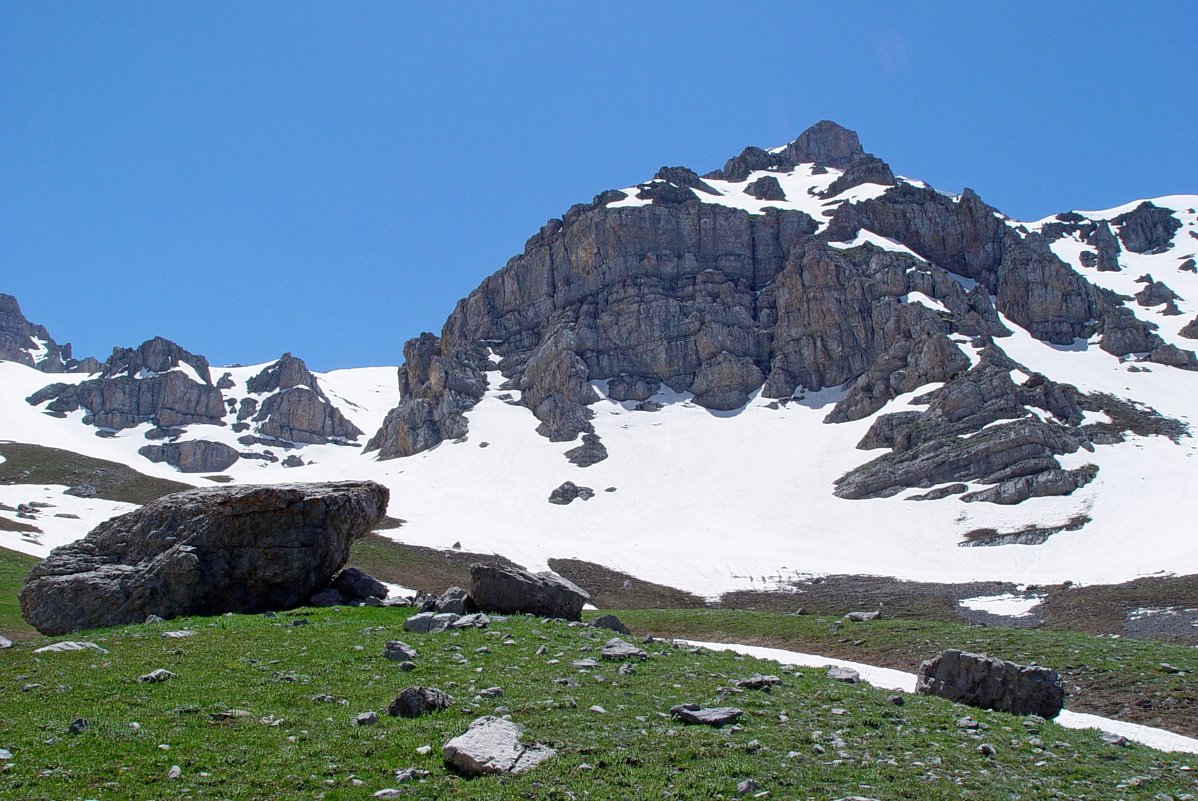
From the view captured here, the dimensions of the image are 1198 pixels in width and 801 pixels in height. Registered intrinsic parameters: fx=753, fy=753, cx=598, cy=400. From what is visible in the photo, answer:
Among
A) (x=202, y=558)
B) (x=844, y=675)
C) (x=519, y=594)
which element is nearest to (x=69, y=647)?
(x=202, y=558)

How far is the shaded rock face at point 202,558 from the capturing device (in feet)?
87.8

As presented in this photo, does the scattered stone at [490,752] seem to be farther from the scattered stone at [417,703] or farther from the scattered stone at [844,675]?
the scattered stone at [844,675]

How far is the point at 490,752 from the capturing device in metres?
10.4

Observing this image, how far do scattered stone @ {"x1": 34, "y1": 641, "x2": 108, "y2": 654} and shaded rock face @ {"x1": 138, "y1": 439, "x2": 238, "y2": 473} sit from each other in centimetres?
16804

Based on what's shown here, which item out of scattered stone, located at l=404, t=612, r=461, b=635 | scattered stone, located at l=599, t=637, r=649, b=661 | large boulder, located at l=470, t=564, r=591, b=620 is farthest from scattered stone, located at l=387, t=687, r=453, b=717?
large boulder, located at l=470, t=564, r=591, b=620

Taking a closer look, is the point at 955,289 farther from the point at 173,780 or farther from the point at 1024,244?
the point at 173,780

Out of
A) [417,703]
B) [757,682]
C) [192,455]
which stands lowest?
[757,682]

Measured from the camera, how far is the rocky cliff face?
4852 inches

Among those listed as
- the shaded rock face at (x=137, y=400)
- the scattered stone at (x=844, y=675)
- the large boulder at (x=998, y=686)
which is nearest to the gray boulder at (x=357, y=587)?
the scattered stone at (x=844, y=675)

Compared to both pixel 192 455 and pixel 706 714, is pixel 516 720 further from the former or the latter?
pixel 192 455

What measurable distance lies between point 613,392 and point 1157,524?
91.5 meters

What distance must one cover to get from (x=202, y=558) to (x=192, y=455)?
161553 mm

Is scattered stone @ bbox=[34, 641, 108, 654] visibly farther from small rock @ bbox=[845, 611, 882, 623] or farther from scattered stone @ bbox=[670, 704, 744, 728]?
small rock @ bbox=[845, 611, 882, 623]

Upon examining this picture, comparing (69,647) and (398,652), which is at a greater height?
(398,652)
